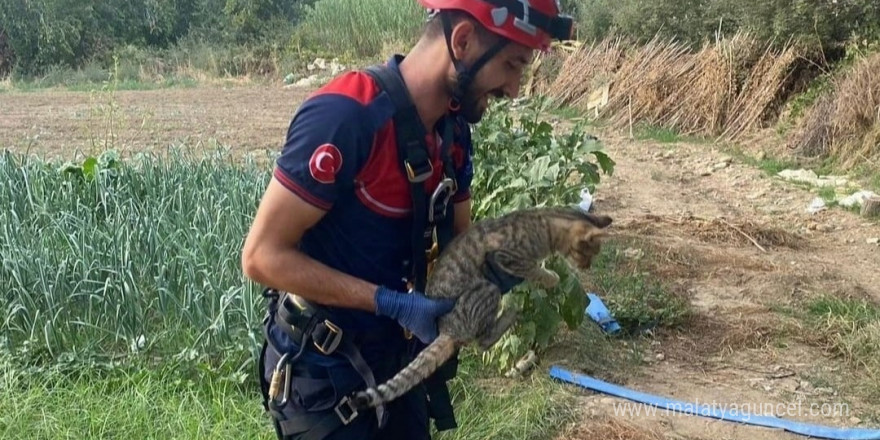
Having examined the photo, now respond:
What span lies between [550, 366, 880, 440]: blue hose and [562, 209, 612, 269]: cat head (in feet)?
5.58

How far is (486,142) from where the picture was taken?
6074 mm

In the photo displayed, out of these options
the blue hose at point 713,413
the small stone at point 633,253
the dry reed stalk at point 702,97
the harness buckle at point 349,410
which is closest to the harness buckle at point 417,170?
the harness buckle at point 349,410

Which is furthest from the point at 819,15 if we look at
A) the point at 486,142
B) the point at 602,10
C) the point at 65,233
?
the point at 65,233

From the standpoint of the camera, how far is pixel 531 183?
505 centimetres

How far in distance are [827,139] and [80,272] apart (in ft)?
31.4

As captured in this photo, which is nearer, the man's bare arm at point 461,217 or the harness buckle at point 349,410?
the harness buckle at point 349,410

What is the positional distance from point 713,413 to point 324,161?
2947 millimetres

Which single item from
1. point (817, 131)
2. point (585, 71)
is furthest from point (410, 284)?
point (585, 71)

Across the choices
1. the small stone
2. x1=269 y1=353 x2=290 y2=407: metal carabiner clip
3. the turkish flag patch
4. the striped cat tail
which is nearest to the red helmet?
the turkish flag patch

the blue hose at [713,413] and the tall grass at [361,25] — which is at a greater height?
the blue hose at [713,413]

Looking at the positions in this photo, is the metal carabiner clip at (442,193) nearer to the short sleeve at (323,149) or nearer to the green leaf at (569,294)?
the short sleeve at (323,149)

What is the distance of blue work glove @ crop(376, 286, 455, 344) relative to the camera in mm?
2295

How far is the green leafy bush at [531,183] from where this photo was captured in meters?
4.54

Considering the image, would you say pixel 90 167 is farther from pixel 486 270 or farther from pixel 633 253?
pixel 486 270
